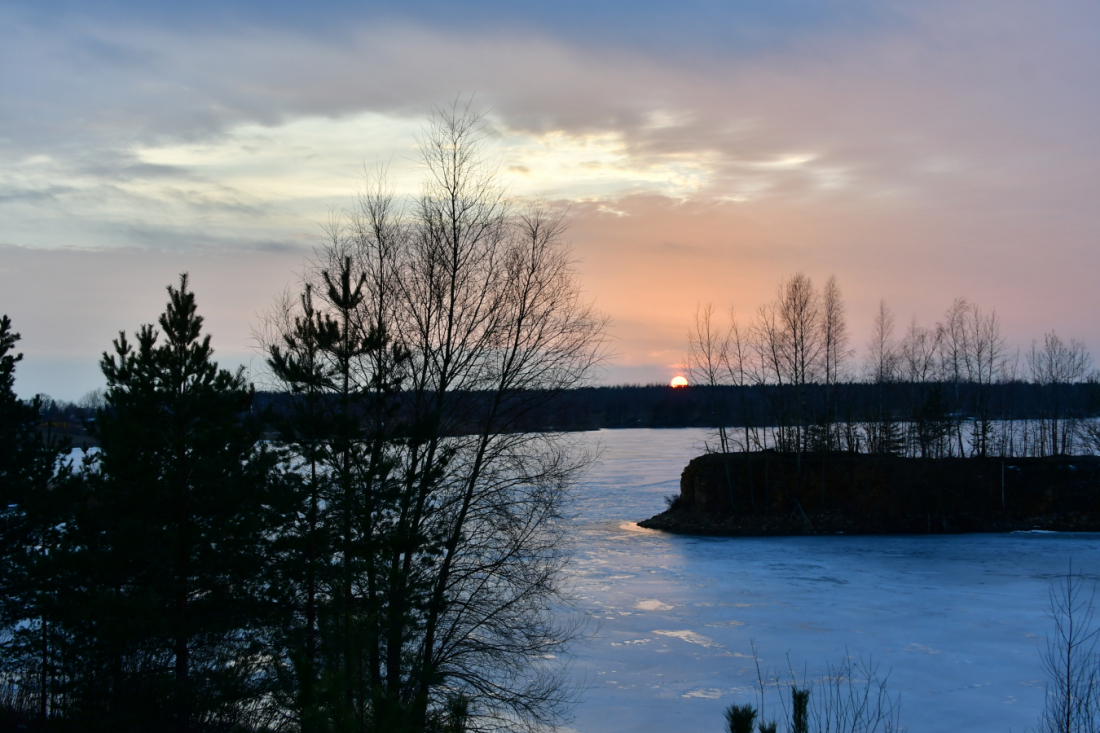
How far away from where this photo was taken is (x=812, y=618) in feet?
60.1

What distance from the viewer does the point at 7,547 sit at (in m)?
12.8

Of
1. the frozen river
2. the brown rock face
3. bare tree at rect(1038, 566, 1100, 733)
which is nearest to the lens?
bare tree at rect(1038, 566, 1100, 733)

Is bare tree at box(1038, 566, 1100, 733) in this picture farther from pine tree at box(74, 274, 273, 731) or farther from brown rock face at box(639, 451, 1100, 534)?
brown rock face at box(639, 451, 1100, 534)

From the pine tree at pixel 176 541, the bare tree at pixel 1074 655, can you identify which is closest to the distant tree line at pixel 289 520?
the pine tree at pixel 176 541

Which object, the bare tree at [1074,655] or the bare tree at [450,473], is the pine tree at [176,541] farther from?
the bare tree at [1074,655]

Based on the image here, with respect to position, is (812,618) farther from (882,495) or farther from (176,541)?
(882,495)

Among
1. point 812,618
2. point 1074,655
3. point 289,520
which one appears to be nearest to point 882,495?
point 812,618

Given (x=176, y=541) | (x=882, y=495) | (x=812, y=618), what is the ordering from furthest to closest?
(x=882, y=495) → (x=812, y=618) → (x=176, y=541)

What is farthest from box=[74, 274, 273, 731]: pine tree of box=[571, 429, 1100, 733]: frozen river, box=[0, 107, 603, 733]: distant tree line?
box=[571, 429, 1100, 733]: frozen river

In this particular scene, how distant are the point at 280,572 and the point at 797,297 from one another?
114 feet

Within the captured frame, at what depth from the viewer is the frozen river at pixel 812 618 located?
1264cm

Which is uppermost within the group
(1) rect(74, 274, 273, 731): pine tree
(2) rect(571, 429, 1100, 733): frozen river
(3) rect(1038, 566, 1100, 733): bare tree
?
(1) rect(74, 274, 273, 731): pine tree

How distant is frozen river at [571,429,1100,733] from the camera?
12.6 m

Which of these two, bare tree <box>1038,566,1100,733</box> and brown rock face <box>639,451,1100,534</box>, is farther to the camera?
brown rock face <box>639,451,1100,534</box>
